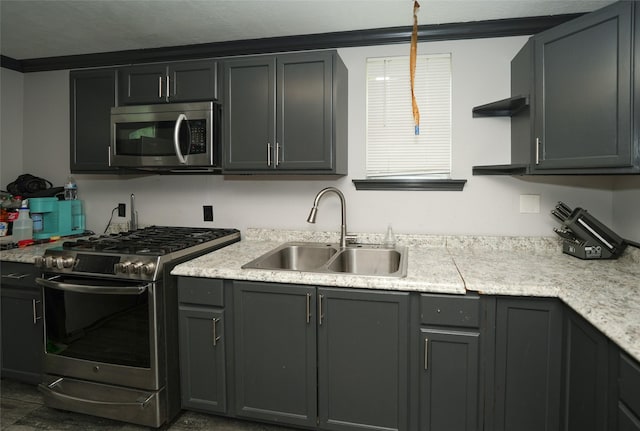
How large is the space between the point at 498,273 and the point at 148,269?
166 cm

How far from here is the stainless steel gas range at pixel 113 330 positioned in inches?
68.9

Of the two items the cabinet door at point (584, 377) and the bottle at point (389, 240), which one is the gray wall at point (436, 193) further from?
the cabinet door at point (584, 377)

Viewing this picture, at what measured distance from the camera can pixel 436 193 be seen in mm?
2266

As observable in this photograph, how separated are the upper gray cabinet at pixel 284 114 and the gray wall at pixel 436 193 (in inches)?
13.9

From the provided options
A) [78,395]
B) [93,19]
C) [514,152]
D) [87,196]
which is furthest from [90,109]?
[514,152]

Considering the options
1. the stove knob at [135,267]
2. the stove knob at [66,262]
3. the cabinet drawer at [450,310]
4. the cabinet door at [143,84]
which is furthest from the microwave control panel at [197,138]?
the cabinet drawer at [450,310]

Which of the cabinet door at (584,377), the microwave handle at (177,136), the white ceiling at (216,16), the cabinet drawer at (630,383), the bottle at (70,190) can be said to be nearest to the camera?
the cabinet drawer at (630,383)

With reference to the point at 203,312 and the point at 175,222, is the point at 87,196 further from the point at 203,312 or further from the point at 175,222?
the point at 203,312

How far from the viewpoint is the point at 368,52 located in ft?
7.59

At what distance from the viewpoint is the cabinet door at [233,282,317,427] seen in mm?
1676

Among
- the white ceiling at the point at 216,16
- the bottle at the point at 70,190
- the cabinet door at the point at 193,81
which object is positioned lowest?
the bottle at the point at 70,190

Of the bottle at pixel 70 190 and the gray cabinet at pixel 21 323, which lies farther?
the bottle at pixel 70 190

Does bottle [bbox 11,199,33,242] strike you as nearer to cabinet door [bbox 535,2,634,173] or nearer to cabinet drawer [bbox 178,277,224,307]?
cabinet drawer [bbox 178,277,224,307]

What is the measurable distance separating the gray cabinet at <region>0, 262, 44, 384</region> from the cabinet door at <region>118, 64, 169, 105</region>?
3.90ft
